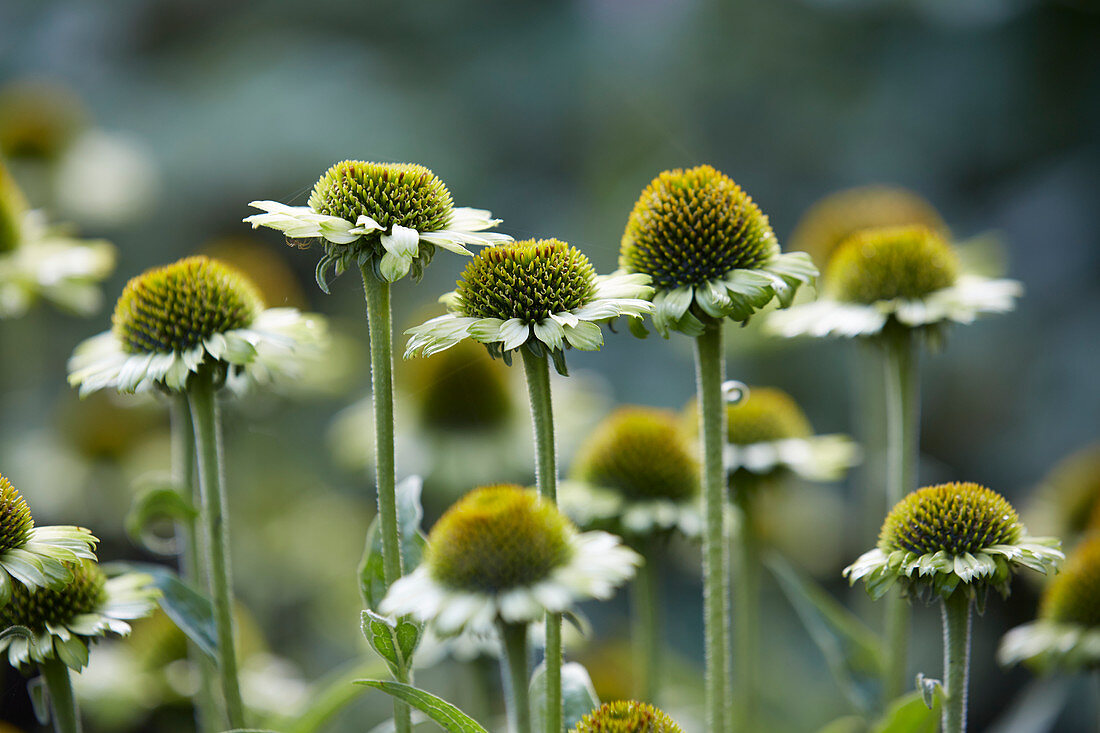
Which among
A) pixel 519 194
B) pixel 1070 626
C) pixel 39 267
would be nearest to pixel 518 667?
pixel 1070 626

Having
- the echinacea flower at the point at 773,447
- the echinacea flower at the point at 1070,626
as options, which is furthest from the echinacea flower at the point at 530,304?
the echinacea flower at the point at 1070,626

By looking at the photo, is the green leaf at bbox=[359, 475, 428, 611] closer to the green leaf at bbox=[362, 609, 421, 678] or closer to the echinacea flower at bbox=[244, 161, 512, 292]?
the green leaf at bbox=[362, 609, 421, 678]

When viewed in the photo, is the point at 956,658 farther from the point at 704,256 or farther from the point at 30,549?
the point at 30,549

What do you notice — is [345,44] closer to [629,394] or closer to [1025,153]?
[629,394]

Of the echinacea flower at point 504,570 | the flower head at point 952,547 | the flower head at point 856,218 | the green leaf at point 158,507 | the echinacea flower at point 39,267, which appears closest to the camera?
the echinacea flower at point 504,570

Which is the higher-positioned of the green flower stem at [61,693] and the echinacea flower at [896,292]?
the echinacea flower at [896,292]

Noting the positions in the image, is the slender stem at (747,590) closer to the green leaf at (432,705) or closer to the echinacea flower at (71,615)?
the green leaf at (432,705)

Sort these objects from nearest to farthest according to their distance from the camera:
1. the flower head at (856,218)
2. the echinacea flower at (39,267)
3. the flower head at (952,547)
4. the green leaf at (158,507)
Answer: the flower head at (952,547) → the green leaf at (158,507) → the echinacea flower at (39,267) → the flower head at (856,218)
